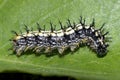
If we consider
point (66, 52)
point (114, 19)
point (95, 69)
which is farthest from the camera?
point (66, 52)

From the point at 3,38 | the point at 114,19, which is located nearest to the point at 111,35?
the point at 114,19

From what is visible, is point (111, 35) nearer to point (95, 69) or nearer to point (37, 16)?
point (95, 69)

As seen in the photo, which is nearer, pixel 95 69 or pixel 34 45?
pixel 95 69

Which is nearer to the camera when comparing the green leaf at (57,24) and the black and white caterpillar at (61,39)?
the green leaf at (57,24)

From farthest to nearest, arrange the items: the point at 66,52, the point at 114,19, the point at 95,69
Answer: the point at 66,52 < the point at 114,19 < the point at 95,69

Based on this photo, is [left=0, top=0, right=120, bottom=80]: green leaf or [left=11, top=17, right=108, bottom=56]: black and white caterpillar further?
[left=11, top=17, right=108, bottom=56]: black and white caterpillar
